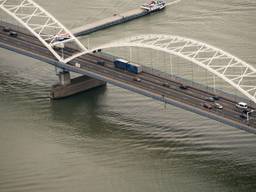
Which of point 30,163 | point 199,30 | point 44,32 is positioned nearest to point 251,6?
point 199,30

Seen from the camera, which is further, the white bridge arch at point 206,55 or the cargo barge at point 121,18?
the cargo barge at point 121,18

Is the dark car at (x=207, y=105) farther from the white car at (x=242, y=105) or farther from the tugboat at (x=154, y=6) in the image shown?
the tugboat at (x=154, y=6)

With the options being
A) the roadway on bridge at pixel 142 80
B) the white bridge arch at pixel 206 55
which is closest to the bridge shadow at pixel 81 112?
the roadway on bridge at pixel 142 80

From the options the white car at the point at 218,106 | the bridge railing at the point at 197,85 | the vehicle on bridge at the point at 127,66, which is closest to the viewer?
the white car at the point at 218,106

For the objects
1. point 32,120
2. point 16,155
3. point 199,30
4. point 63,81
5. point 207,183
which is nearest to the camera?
point 207,183

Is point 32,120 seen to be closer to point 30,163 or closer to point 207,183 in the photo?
point 30,163

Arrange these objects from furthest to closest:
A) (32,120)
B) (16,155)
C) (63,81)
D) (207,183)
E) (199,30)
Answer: (199,30), (63,81), (32,120), (16,155), (207,183)

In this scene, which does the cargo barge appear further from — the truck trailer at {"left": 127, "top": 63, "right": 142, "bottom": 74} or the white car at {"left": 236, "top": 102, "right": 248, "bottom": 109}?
the white car at {"left": 236, "top": 102, "right": 248, "bottom": 109}
